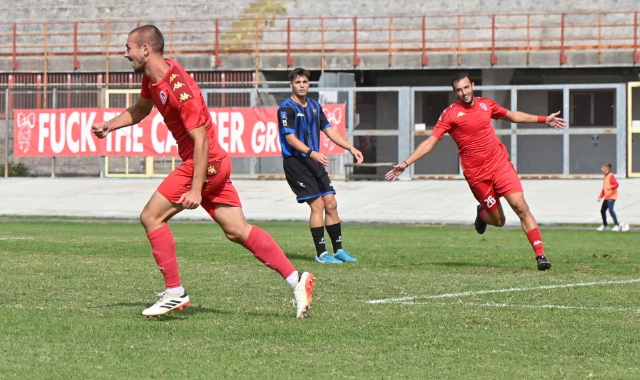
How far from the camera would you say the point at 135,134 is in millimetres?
32188

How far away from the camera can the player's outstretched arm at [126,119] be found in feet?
24.6

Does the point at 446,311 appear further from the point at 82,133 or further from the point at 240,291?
the point at 82,133

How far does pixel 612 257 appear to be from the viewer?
1263 cm

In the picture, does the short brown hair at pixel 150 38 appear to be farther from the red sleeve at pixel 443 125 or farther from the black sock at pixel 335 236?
the black sock at pixel 335 236

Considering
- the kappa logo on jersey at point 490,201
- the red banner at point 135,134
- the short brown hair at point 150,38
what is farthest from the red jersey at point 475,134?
the red banner at point 135,134

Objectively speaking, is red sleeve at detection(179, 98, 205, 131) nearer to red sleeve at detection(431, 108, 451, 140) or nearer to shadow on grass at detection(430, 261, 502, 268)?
red sleeve at detection(431, 108, 451, 140)

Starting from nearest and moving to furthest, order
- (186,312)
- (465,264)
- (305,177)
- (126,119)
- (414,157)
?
(186,312) → (126,119) → (414,157) → (465,264) → (305,177)

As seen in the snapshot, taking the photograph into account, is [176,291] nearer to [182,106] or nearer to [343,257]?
[182,106]

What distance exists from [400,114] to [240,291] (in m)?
23.8

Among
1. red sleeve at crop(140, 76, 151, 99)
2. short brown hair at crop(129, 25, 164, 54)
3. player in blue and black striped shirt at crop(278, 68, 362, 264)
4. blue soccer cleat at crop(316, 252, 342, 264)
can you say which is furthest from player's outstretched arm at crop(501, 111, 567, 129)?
short brown hair at crop(129, 25, 164, 54)

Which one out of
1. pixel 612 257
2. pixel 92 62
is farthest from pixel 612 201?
pixel 92 62

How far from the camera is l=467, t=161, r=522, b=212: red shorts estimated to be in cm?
1144

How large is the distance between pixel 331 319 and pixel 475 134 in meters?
4.92

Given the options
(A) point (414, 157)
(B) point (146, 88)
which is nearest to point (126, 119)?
(B) point (146, 88)
